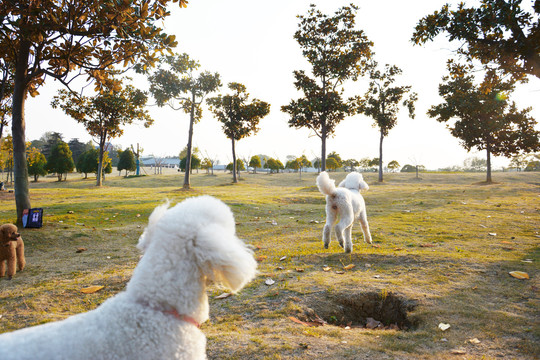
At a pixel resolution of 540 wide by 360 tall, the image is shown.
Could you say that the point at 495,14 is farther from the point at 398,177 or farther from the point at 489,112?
the point at 398,177

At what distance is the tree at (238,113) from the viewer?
112ft

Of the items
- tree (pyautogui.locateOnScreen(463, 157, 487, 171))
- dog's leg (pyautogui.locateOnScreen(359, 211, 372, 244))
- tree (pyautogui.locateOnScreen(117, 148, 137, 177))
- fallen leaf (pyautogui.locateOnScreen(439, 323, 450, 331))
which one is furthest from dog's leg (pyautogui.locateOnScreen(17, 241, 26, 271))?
tree (pyautogui.locateOnScreen(463, 157, 487, 171))

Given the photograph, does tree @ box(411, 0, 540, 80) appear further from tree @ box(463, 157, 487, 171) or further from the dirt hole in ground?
tree @ box(463, 157, 487, 171)

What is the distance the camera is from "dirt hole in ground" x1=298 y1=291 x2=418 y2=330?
353 centimetres

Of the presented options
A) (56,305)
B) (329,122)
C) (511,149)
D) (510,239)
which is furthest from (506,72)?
(511,149)

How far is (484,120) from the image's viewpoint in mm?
31188

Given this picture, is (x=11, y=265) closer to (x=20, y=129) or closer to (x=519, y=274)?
(x=20, y=129)

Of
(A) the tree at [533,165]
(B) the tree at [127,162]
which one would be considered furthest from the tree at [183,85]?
(A) the tree at [533,165]

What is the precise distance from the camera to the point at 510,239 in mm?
7336

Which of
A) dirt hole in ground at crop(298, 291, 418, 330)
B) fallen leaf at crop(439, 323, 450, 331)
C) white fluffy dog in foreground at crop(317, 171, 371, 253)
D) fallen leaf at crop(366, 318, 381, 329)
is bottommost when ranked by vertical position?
fallen leaf at crop(366, 318, 381, 329)

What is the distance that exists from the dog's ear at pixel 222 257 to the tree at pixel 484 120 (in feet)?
110

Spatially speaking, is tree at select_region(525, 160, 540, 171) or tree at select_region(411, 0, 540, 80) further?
tree at select_region(525, 160, 540, 171)

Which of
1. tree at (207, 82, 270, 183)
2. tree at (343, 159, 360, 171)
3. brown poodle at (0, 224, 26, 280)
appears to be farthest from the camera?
tree at (343, 159, 360, 171)

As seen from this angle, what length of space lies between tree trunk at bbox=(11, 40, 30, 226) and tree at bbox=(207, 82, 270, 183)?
26.6 m
